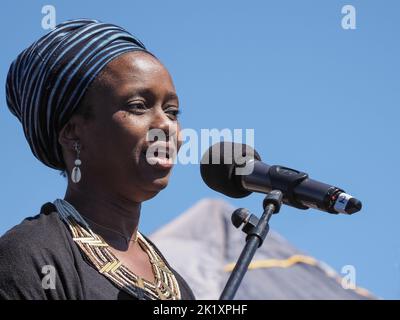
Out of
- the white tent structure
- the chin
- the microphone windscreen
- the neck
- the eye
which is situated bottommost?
the neck

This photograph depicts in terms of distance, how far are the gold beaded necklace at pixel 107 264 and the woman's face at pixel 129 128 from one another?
0.17 meters

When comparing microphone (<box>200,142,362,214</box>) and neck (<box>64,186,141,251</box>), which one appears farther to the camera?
neck (<box>64,186,141,251</box>)

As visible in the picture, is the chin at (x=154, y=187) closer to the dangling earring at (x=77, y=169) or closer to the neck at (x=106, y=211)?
the neck at (x=106, y=211)

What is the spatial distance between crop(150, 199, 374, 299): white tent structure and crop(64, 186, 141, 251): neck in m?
7.32

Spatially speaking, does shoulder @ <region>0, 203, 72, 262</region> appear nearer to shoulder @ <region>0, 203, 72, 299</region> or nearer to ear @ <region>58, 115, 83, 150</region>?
shoulder @ <region>0, 203, 72, 299</region>

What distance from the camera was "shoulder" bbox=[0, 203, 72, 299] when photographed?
4258mm

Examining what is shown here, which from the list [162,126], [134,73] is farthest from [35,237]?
[134,73]

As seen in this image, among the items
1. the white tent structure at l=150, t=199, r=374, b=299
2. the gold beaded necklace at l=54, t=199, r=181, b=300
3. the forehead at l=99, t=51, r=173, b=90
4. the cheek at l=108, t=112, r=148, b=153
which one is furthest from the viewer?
the white tent structure at l=150, t=199, r=374, b=299

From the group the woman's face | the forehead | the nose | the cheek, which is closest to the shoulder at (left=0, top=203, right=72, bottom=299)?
the woman's face

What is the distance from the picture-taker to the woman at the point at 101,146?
459 cm

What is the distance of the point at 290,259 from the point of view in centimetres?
1465

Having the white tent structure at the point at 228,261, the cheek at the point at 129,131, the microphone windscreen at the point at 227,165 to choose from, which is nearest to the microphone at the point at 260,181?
the microphone windscreen at the point at 227,165
